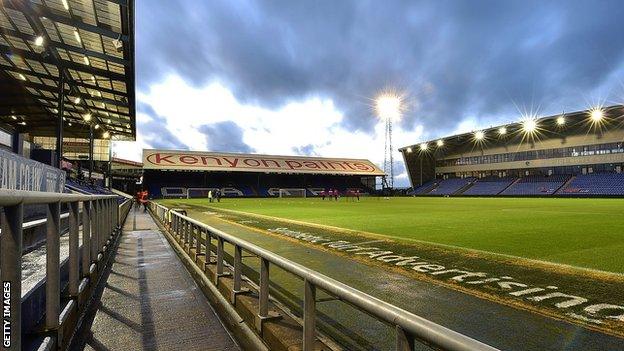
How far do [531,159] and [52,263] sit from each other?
6853 cm

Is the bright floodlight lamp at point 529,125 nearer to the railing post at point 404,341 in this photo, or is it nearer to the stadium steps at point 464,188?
the stadium steps at point 464,188

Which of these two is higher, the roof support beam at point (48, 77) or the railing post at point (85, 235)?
the roof support beam at point (48, 77)

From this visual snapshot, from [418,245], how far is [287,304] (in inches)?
231

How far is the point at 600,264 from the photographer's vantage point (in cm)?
768

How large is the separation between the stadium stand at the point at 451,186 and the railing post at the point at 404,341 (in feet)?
222

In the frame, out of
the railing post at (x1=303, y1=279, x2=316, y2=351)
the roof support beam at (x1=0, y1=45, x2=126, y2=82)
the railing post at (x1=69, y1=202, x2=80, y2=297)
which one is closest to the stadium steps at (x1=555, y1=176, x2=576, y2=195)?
the roof support beam at (x1=0, y1=45, x2=126, y2=82)

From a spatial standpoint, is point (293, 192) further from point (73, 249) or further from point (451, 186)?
point (73, 249)

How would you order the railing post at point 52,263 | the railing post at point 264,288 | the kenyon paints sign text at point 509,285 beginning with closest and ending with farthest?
Answer: the railing post at point 52,263 < the railing post at point 264,288 < the kenyon paints sign text at point 509,285

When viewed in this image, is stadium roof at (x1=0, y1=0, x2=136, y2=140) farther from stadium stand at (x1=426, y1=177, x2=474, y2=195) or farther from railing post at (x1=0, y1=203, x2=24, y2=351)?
stadium stand at (x1=426, y1=177, x2=474, y2=195)

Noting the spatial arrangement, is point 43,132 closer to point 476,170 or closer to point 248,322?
point 248,322

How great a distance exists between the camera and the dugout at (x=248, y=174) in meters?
65.1

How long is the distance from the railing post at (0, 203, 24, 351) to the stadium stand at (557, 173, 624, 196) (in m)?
56.1

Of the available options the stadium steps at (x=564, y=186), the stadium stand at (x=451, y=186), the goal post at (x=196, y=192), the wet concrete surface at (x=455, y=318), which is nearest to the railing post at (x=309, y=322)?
the wet concrete surface at (x=455, y=318)

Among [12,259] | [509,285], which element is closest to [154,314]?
[12,259]
